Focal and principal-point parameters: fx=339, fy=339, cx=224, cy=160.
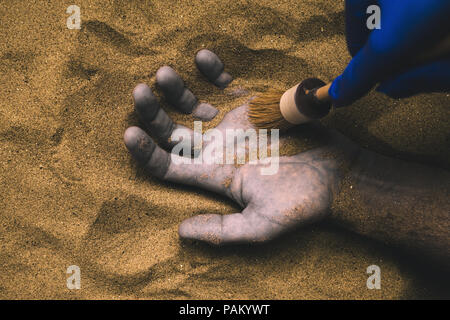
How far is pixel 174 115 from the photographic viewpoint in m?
1.48

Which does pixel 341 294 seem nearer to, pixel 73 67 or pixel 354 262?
pixel 354 262

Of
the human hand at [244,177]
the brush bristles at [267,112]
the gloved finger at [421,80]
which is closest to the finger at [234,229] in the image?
the human hand at [244,177]

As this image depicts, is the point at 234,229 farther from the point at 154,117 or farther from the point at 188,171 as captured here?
the point at 154,117

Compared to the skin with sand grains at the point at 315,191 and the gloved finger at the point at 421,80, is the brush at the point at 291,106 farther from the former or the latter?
the gloved finger at the point at 421,80

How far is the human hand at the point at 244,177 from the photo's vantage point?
1307 millimetres

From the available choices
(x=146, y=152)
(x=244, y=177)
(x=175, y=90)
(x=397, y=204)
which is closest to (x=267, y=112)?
(x=244, y=177)

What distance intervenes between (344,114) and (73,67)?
1154 mm

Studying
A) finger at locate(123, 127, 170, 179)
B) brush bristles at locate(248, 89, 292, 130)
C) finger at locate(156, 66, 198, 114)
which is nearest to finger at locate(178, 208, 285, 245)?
finger at locate(123, 127, 170, 179)

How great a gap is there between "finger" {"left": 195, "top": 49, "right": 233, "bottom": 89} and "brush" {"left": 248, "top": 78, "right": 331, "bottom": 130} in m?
0.16

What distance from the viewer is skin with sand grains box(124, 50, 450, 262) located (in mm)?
1302

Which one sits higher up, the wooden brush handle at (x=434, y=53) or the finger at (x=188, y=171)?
the wooden brush handle at (x=434, y=53)

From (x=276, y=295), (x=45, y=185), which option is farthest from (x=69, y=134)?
(x=276, y=295)

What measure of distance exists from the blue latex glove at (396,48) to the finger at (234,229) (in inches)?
20.6

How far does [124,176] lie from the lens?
55.8 inches
